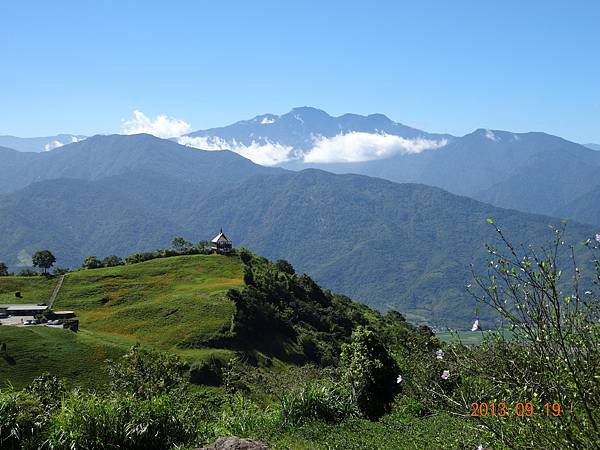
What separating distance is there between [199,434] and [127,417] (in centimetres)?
221

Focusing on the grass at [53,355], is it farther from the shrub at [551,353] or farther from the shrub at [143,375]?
the shrub at [551,353]

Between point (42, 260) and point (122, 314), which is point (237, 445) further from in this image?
point (42, 260)

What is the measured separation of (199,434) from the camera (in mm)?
16594

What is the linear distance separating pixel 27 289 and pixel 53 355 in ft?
→ 123

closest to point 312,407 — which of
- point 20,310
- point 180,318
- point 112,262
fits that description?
point 180,318

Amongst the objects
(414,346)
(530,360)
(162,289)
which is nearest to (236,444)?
(530,360)

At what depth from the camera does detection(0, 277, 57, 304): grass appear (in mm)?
86562

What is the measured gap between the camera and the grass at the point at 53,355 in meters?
55.2

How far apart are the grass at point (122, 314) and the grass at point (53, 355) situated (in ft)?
0.29

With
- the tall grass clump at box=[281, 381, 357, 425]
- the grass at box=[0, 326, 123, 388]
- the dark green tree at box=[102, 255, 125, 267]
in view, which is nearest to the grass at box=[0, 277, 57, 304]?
the dark green tree at box=[102, 255, 125, 267]

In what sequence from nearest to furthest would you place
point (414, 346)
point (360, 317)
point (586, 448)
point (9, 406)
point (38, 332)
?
point (586, 448) < point (9, 406) < point (414, 346) < point (38, 332) < point (360, 317)

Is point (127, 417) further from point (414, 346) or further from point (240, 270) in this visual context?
point (240, 270)

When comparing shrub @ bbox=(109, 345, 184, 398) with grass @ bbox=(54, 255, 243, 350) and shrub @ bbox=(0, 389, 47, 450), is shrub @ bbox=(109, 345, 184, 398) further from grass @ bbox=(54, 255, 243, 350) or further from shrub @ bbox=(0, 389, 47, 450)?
grass @ bbox=(54, 255, 243, 350)
